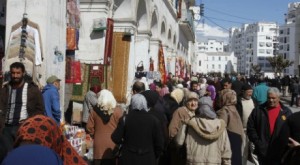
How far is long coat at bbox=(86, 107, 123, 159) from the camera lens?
592cm

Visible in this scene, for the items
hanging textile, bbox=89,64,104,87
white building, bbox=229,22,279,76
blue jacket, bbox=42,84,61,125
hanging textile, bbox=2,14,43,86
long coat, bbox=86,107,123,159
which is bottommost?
long coat, bbox=86,107,123,159

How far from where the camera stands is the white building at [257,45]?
5812 inches

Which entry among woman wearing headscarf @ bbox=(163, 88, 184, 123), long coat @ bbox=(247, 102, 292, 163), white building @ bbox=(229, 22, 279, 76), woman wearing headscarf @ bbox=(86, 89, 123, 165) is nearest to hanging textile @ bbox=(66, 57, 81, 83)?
woman wearing headscarf @ bbox=(163, 88, 184, 123)

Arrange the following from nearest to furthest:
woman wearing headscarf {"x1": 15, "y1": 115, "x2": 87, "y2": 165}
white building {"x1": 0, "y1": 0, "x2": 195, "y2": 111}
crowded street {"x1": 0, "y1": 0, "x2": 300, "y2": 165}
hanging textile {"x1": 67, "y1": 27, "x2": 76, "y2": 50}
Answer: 1. woman wearing headscarf {"x1": 15, "y1": 115, "x2": 87, "y2": 165}
2. crowded street {"x1": 0, "y1": 0, "x2": 300, "y2": 165}
3. white building {"x1": 0, "y1": 0, "x2": 195, "y2": 111}
4. hanging textile {"x1": 67, "y1": 27, "x2": 76, "y2": 50}

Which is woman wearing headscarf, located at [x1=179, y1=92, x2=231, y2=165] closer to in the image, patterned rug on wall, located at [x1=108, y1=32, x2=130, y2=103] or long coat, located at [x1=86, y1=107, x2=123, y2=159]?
long coat, located at [x1=86, y1=107, x2=123, y2=159]

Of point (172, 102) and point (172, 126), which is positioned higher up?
point (172, 102)

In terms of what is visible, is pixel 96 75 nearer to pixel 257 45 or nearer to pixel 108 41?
pixel 108 41

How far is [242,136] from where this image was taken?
259 inches

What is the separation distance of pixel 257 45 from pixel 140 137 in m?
151

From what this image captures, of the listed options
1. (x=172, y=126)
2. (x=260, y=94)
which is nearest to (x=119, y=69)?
(x=260, y=94)

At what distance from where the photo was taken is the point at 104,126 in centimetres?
594

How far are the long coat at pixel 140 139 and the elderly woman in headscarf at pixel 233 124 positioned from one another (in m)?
1.40

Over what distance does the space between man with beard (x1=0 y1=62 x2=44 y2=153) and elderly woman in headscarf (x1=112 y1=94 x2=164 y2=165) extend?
51.3 inches

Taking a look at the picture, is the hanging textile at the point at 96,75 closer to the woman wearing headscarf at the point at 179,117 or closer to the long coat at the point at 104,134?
the woman wearing headscarf at the point at 179,117
